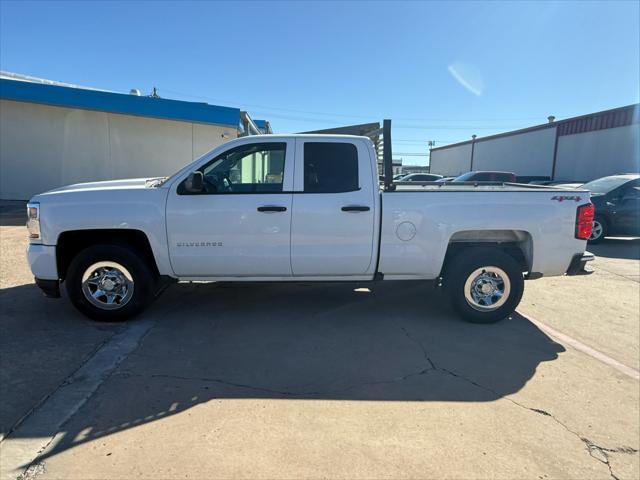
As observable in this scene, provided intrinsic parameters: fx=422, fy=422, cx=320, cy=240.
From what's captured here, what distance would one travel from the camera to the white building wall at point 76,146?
49.2ft

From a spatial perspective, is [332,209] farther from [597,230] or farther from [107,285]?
[597,230]

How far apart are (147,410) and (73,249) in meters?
2.50

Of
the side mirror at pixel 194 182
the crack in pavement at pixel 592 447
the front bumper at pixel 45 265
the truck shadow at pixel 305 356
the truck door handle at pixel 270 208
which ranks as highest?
the side mirror at pixel 194 182

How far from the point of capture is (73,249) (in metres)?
4.72

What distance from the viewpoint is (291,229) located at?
180 inches

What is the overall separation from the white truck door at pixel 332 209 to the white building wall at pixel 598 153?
70.7 feet

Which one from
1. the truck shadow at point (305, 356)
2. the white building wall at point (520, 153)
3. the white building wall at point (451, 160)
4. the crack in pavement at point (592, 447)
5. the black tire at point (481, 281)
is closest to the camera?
the crack in pavement at point (592, 447)

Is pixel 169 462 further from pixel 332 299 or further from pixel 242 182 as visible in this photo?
pixel 332 299

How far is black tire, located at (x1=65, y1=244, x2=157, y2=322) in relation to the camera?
4.52 metres

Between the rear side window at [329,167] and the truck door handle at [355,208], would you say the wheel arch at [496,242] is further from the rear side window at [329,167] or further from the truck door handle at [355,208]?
the rear side window at [329,167]

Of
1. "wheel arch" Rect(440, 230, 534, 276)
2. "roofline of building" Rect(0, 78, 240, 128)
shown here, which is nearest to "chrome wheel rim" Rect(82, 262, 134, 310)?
"wheel arch" Rect(440, 230, 534, 276)

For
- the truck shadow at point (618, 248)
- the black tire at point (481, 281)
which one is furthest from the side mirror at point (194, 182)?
the truck shadow at point (618, 248)

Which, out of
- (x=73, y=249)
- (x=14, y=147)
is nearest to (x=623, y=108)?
(x=73, y=249)

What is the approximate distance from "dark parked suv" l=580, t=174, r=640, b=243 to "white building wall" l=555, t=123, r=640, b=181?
12.2m
